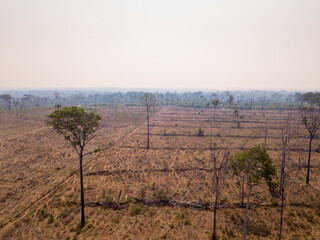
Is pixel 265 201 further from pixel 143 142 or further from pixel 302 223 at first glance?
pixel 143 142

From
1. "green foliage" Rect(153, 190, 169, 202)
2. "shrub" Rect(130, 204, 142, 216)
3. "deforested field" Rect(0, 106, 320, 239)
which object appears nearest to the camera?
"deforested field" Rect(0, 106, 320, 239)

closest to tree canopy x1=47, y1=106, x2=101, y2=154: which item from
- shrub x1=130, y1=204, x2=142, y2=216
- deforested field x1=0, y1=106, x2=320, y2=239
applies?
deforested field x1=0, y1=106, x2=320, y2=239

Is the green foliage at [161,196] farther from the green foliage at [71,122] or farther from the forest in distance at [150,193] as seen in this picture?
the green foliage at [71,122]

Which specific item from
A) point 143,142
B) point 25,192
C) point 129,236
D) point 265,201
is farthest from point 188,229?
point 143,142

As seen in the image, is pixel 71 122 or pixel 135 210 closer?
pixel 71 122

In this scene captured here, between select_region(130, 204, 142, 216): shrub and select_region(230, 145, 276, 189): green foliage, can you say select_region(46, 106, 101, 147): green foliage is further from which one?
select_region(230, 145, 276, 189): green foliage

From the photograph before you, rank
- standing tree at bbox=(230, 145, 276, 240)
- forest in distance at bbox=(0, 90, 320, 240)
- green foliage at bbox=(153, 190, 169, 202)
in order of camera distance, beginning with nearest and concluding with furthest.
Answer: standing tree at bbox=(230, 145, 276, 240) → forest in distance at bbox=(0, 90, 320, 240) → green foliage at bbox=(153, 190, 169, 202)

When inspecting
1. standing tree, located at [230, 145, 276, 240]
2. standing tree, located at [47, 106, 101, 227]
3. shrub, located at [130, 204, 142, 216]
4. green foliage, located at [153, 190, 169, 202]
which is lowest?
shrub, located at [130, 204, 142, 216]

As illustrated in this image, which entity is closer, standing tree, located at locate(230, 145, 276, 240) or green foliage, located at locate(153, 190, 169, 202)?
standing tree, located at locate(230, 145, 276, 240)

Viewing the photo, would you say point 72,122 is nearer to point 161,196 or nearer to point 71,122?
point 71,122

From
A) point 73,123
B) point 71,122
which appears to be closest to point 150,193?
point 73,123

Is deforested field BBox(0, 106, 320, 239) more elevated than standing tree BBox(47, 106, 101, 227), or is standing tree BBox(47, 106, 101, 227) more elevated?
standing tree BBox(47, 106, 101, 227)
